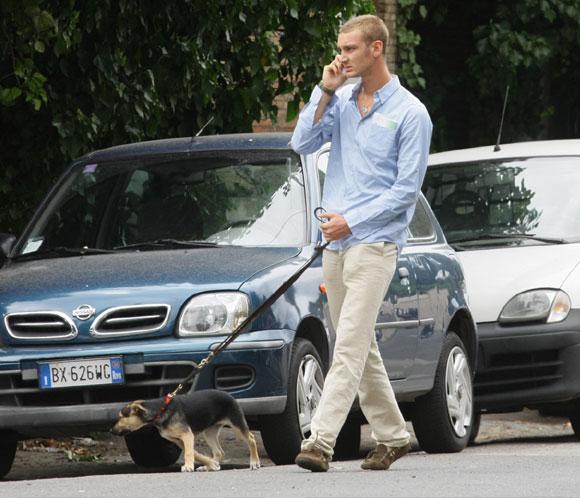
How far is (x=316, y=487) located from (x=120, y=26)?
226 inches

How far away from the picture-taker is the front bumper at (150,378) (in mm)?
8828

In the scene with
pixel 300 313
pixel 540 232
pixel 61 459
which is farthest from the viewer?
pixel 540 232

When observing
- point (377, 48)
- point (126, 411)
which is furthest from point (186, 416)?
point (377, 48)

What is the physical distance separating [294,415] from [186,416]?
2.04 ft

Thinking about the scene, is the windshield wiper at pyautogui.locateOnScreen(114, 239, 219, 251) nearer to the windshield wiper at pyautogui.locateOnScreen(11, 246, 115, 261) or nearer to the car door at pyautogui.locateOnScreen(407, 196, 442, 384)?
the windshield wiper at pyautogui.locateOnScreen(11, 246, 115, 261)

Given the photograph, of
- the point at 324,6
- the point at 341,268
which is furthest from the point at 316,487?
the point at 324,6

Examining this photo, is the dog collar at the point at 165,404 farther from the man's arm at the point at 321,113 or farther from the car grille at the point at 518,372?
the car grille at the point at 518,372

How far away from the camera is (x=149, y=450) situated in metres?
10.7

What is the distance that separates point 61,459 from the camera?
11562 mm

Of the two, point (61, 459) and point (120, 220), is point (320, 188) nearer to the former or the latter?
point (120, 220)

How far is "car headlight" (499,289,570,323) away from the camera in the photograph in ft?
38.2

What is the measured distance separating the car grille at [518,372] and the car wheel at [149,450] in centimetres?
226

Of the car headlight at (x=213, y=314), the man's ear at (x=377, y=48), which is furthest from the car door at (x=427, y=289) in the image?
the man's ear at (x=377, y=48)

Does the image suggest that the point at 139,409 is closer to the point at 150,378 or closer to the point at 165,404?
the point at 165,404
